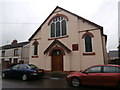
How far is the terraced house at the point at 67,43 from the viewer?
1281 cm

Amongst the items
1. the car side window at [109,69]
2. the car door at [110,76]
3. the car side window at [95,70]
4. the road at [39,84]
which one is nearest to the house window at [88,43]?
the road at [39,84]

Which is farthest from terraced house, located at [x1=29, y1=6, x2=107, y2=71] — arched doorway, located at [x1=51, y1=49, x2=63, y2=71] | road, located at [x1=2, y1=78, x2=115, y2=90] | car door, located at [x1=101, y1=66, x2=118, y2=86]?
car door, located at [x1=101, y1=66, x2=118, y2=86]

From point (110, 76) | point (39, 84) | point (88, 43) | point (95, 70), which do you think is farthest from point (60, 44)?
point (110, 76)

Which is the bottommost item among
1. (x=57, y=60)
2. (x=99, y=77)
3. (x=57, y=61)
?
(x=99, y=77)

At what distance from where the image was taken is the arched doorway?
14.6m

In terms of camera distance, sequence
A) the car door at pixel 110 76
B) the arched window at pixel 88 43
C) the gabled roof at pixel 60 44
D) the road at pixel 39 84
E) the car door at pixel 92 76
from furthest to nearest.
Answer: the gabled roof at pixel 60 44 → the arched window at pixel 88 43 → the road at pixel 39 84 → the car door at pixel 92 76 → the car door at pixel 110 76

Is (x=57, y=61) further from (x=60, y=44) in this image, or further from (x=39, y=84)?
(x=39, y=84)

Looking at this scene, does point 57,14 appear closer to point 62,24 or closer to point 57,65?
point 62,24

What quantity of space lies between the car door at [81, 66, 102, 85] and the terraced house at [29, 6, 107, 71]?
17.1 feet

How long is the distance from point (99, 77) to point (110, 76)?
0.64 metres

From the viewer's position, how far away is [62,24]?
15.5 m

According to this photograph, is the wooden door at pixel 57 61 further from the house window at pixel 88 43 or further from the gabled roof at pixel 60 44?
the house window at pixel 88 43

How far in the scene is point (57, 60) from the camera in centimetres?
1485

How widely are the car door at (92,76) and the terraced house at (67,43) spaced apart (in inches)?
206
